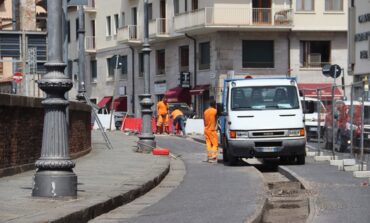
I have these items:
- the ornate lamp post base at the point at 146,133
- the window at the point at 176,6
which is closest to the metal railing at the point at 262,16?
the window at the point at 176,6

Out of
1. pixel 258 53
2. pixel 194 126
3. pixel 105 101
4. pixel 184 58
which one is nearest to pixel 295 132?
pixel 194 126

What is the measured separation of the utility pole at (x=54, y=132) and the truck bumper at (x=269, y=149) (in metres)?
9.92

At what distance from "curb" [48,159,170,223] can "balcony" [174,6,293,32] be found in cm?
3531

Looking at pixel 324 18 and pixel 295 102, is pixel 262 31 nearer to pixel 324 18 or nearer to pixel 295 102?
pixel 324 18

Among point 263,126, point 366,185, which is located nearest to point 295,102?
point 263,126

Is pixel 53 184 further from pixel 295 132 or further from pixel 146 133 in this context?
pixel 146 133

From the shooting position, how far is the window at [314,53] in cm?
5269

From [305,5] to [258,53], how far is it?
170 inches

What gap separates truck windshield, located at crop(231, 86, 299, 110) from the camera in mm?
22047

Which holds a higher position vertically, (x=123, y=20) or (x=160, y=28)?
(x=123, y=20)

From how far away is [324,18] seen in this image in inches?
2060

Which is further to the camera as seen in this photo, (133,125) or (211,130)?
(133,125)

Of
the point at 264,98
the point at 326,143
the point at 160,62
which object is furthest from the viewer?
the point at 160,62

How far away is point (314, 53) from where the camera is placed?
52.9 metres
